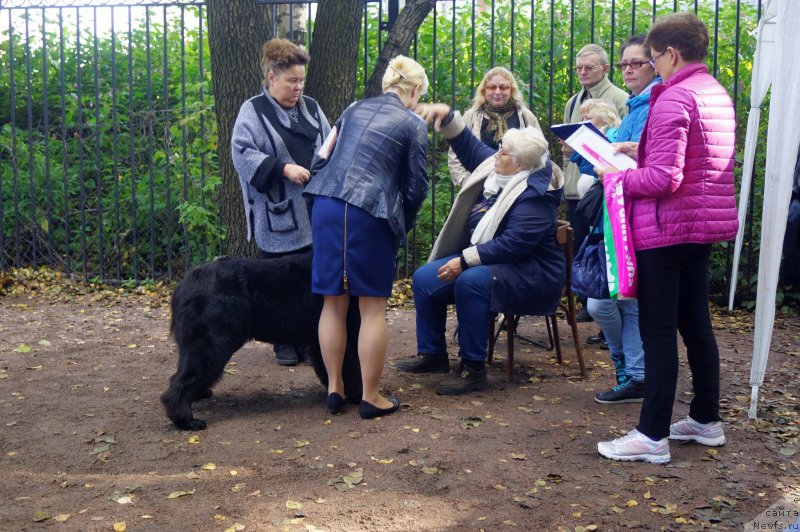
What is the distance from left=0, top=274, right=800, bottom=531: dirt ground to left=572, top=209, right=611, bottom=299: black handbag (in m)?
0.67

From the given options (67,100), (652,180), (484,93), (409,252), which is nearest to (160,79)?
(67,100)

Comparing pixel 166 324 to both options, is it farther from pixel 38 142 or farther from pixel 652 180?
pixel 652 180

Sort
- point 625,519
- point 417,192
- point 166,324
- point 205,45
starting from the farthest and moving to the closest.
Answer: point 205,45, point 166,324, point 417,192, point 625,519

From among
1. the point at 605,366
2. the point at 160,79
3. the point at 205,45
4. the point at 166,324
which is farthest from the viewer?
the point at 205,45

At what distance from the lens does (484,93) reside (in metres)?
5.97

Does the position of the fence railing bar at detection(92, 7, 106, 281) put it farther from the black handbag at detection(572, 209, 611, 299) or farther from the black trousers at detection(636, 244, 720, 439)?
the black trousers at detection(636, 244, 720, 439)

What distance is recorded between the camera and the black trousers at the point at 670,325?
3.67 meters

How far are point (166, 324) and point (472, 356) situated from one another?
2.76m

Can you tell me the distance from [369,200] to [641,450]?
1.62 metres

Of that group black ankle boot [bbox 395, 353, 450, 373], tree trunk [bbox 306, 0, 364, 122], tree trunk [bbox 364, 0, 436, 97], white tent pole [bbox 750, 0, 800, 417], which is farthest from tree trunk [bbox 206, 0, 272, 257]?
white tent pole [bbox 750, 0, 800, 417]

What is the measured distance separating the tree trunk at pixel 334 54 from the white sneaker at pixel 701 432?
325cm

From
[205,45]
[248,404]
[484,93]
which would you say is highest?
[205,45]

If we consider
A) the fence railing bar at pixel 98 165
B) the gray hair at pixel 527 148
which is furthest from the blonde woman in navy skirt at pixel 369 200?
the fence railing bar at pixel 98 165

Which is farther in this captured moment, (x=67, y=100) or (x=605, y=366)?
(x=67, y=100)
